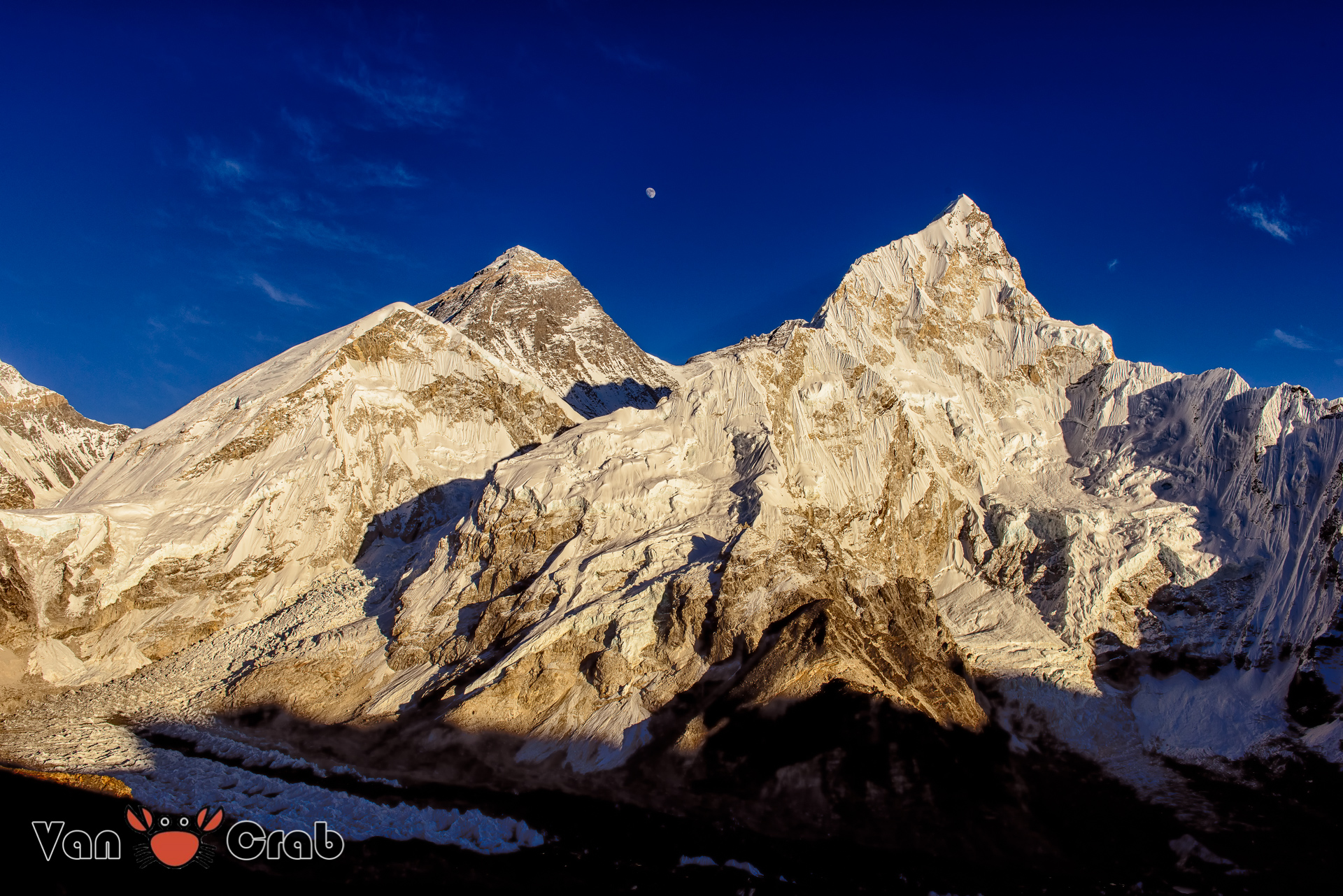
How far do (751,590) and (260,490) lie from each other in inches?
1157

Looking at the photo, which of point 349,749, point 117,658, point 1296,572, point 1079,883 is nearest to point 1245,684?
point 1296,572

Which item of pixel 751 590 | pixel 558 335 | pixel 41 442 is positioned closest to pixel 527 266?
pixel 558 335

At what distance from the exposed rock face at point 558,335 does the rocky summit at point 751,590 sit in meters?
16.7

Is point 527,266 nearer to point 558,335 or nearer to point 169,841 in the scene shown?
point 558,335

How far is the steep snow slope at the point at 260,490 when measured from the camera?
34656 mm

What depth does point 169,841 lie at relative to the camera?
14.1 meters

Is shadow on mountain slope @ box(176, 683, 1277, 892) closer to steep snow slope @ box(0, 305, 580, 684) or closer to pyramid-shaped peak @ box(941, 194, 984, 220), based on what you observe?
steep snow slope @ box(0, 305, 580, 684)

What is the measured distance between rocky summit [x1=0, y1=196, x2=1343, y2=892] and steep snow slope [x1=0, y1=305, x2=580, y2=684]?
198 mm

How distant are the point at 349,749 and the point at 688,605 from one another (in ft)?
45.9

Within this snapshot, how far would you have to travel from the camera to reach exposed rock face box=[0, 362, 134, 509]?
154 ft

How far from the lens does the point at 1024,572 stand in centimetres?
3603

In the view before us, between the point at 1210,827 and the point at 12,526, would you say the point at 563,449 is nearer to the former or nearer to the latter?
the point at 12,526

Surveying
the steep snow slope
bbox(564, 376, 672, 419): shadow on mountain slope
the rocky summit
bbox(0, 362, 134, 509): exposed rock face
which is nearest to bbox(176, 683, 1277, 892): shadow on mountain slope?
the rocky summit

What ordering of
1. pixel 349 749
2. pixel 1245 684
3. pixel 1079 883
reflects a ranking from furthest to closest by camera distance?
pixel 1245 684, pixel 349 749, pixel 1079 883
